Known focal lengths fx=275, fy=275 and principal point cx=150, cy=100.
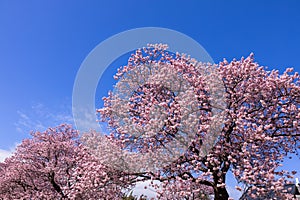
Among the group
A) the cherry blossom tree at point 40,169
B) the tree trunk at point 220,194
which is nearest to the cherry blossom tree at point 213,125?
the tree trunk at point 220,194

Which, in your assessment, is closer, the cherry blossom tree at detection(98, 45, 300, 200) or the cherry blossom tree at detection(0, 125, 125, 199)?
the cherry blossom tree at detection(98, 45, 300, 200)

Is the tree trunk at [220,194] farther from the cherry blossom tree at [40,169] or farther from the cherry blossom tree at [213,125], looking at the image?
the cherry blossom tree at [40,169]

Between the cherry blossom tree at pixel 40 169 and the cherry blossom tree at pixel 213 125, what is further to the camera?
the cherry blossom tree at pixel 40 169

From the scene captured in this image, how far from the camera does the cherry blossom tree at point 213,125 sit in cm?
1050

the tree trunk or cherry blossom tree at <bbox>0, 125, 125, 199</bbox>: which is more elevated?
cherry blossom tree at <bbox>0, 125, 125, 199</bbox>

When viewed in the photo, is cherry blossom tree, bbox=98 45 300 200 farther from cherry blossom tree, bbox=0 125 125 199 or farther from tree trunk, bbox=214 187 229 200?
cherry blossom tree, bbox=0 125 125 199

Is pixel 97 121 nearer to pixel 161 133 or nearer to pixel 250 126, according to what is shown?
pixel 161 133

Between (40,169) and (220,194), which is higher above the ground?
(40,169)

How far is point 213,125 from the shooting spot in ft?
35.0

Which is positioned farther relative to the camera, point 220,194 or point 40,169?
point 40,169

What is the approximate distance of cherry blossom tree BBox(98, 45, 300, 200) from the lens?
1050 centimetres

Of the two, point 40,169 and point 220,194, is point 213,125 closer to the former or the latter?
point 220,194

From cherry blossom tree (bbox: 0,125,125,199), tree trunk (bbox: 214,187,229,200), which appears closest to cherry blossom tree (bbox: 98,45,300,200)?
tree trunk (bbox: 214,187,229,200)

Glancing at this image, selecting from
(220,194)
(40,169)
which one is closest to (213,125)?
(220,194)
